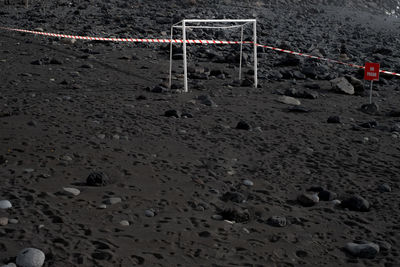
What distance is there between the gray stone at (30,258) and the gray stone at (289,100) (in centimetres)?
577

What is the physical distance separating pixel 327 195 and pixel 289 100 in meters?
4.00

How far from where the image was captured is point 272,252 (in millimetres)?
3207

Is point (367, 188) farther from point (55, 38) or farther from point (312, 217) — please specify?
point (55, 38)

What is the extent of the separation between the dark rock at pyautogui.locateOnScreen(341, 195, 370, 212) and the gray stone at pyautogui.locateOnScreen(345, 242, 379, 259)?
72 centimetres

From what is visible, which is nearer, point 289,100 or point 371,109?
point 371,109

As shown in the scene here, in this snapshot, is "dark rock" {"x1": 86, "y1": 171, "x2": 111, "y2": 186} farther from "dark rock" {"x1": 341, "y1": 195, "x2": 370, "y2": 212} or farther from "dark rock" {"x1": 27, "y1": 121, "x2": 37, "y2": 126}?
"dark rock" {"x1": 341, "y1": 195, "x2": 370, "y2": 212}

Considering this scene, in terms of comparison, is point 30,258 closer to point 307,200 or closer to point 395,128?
point 307,200

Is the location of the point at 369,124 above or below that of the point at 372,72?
below

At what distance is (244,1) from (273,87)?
24.0 m

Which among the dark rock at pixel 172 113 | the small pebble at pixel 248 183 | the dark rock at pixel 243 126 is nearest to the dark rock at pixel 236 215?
the small pebble at pixel 248 183

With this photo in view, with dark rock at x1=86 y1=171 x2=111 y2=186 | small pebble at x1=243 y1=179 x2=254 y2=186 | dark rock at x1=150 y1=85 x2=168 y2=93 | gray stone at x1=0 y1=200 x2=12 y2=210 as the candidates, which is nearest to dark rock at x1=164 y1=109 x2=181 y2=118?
dark rock at x1=150 y1=85 x2=168 y2=93

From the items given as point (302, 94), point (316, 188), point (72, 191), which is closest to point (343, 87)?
point (302, 94)

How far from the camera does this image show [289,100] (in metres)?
8.01

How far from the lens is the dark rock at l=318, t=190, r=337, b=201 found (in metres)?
4.18
